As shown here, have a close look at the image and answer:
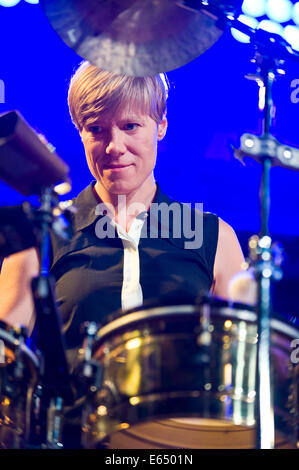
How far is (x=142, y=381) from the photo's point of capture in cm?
147

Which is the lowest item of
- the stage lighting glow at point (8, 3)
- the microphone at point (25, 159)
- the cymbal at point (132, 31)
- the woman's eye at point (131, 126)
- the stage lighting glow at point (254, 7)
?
the microphone at point (25, 159)

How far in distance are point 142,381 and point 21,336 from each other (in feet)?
1.11

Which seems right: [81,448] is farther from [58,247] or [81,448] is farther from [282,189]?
[282,189]

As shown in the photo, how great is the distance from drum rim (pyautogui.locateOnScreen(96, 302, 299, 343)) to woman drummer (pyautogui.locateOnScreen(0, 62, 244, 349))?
555 mm

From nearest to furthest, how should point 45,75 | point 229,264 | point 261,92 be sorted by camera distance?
A: point 261,92 → point 229,264 → point 45,75

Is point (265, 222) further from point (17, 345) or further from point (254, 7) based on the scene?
point (254, 7)

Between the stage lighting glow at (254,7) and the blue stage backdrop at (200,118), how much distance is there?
215mm

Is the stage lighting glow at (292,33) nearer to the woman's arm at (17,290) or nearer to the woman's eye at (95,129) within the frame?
the woman's eye at (95,129)

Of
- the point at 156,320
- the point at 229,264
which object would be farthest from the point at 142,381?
the point at 229,264

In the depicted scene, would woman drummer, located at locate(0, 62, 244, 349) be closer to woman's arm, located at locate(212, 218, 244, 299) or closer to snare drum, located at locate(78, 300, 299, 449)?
woman's arm, located at locate(212, 218, 244, 299)

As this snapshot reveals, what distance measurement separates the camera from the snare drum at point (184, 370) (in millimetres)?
1436

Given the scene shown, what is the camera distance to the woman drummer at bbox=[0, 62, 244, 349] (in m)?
2.18

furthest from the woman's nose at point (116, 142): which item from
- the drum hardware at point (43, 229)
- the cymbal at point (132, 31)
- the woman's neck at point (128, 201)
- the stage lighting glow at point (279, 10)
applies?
the drum hardware at point (43, 229)
